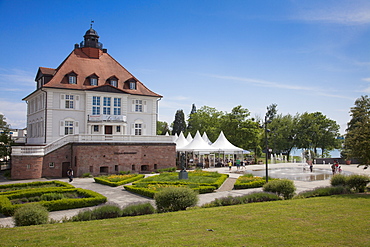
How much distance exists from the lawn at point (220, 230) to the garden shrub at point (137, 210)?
1.03 m

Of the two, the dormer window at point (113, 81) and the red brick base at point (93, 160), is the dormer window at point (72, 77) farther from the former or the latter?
the red brick base at point (93, 160)

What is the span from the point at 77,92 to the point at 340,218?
31.4 metres

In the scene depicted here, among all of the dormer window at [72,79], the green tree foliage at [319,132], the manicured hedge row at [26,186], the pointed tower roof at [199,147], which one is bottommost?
the manicured hedge row at [26,186]

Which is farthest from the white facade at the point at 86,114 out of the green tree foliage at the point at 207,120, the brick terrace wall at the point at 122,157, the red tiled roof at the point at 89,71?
the green tree foliage at the point at 207,120

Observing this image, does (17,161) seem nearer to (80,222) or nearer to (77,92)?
(77,92)

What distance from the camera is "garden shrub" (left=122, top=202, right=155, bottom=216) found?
12.7 metres

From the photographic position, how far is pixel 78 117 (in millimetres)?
35656

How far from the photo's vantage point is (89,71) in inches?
1502

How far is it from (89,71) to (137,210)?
2919cm

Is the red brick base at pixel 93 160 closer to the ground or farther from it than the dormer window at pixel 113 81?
closer to the ground

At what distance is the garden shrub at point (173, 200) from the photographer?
13.4 meters

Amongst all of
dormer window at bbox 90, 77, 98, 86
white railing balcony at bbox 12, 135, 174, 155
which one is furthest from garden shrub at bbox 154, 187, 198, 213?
dormer window at bbox 90, 77, 98, 86

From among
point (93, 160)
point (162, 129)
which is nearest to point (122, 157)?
point (93, 160)

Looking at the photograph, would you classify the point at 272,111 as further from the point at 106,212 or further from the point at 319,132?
the point at 106,212
